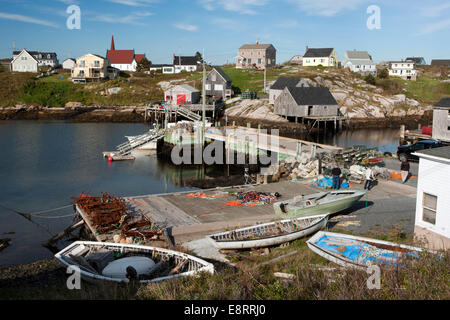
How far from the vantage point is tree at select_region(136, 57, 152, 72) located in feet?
358

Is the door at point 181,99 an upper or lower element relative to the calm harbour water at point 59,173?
upper

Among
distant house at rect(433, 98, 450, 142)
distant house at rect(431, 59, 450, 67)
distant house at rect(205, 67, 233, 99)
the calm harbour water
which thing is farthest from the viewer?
distant house at rect(431, 59, 450, 67)

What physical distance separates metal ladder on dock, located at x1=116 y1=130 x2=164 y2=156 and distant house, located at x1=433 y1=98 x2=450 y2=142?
26862mm

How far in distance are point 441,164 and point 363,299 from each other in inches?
266

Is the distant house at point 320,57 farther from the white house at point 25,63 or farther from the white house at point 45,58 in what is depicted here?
the white house at point 45,58

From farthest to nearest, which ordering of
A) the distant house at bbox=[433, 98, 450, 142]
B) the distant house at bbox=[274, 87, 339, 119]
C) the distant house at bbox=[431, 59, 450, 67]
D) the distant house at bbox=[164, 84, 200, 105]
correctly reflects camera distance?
the distant house at bbox=[431, 59, 450, 67]
the distant house at bbox=[164, 84, 200, 105]
the distant house at bbox=[274, 87, 339, 119]
the distant house at bbox=[433, 98, 450, 142]

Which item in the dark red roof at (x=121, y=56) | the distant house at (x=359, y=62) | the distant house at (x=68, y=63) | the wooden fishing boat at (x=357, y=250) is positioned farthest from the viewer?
the distant house at (x=359, y=62)

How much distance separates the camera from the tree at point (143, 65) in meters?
109

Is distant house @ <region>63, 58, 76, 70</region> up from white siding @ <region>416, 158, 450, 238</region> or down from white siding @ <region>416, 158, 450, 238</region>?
up

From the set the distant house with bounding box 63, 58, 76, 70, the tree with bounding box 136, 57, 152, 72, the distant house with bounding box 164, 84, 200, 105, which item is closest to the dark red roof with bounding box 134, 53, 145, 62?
the tree with bounding box 136, 57, 152, 72

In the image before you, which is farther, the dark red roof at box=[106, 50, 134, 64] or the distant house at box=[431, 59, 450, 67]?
the distant house at box=[431, 59, 450, 67]

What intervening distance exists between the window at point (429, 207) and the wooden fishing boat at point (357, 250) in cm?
160

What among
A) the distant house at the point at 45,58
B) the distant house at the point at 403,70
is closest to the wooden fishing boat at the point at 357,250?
the distant house at the point at 403,70

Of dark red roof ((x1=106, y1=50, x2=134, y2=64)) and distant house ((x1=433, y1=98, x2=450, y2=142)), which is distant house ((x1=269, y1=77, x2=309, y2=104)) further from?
dark red roof ((x1=106, y1=50, x2=134, y2=64))
